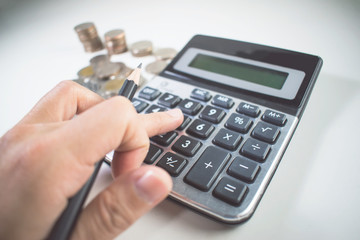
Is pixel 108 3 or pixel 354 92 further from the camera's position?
pixel 108 3

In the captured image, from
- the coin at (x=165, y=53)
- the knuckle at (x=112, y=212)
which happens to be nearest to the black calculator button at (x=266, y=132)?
the knuckle at (x=112, y=212)

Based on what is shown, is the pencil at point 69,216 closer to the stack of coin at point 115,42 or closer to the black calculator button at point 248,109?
the black calculator button at point 248,109

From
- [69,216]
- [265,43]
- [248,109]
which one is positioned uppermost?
[265,43]

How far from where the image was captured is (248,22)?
0.72 m

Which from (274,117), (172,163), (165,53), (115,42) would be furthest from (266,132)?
(115,42)

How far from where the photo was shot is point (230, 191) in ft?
0.99

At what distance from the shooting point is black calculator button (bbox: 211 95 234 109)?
422 millimetres

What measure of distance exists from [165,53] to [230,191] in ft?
1.37

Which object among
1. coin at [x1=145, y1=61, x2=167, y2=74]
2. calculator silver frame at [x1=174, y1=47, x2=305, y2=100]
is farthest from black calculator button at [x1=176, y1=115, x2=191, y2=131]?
coin at [x1=145, y1=61, x2=167, y2=74]

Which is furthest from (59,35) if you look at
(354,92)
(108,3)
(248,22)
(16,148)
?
(354,92)

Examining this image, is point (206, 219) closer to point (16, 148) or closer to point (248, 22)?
point (16, 148)

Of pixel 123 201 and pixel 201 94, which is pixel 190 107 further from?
pixel 123 201

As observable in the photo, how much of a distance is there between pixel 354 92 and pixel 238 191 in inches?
11.9

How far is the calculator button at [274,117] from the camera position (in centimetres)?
38
